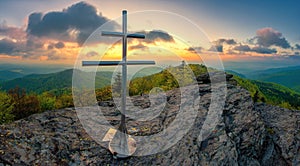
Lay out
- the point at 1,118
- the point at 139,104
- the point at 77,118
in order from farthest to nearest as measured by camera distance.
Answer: the point at 139,104
the point at 1,118
the point at 77,118

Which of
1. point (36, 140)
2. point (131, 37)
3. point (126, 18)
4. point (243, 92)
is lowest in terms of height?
point (36, 140)

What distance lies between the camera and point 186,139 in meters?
8.45

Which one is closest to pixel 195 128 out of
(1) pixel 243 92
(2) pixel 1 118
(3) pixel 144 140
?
(3) pixel 144 140

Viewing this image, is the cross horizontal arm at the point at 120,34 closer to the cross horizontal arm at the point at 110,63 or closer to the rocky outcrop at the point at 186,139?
the cross horizontal arm at the point at 110,63

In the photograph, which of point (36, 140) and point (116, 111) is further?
point (116, 111)

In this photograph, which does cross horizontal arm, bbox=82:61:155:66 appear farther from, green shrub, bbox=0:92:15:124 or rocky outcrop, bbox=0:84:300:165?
green shrub, bbox=0:92:15:124

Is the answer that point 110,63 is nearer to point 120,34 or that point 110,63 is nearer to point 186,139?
point 120,34

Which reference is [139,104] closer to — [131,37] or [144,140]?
[144,140]

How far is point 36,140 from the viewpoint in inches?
306

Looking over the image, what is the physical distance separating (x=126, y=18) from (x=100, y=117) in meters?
6.00

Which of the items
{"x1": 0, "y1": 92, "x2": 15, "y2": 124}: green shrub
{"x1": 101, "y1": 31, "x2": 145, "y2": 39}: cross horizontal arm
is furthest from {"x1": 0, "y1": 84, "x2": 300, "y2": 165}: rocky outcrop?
{"x1": 101, "y1": 31, "x2": 145, "y2": 39}: cross horizontal arm

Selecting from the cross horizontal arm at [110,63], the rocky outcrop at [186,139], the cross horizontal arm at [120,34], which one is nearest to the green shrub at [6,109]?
the rocky outcrop at [186,139]

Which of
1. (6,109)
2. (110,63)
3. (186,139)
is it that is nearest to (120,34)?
(110,63)

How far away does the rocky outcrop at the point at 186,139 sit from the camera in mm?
7488
